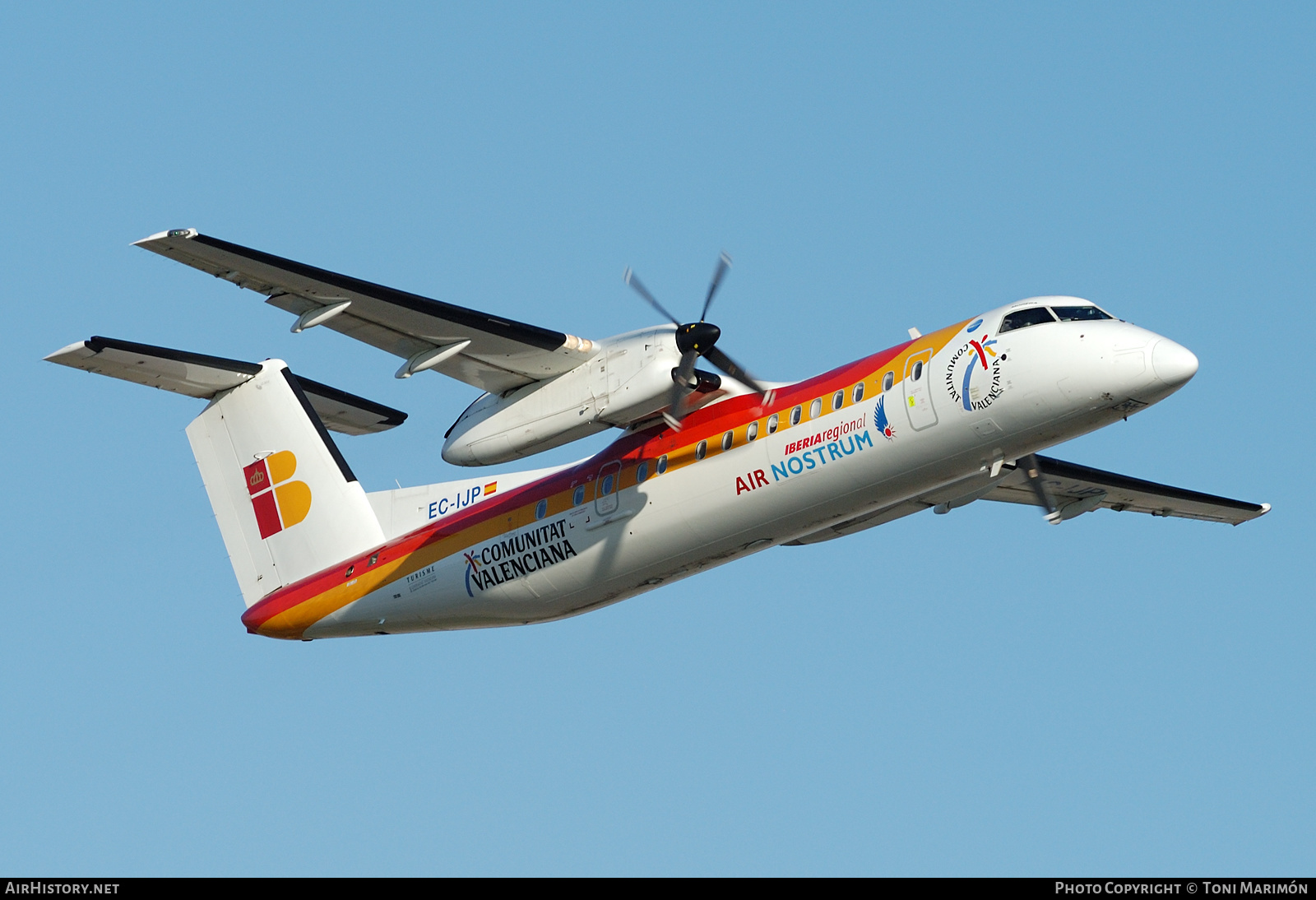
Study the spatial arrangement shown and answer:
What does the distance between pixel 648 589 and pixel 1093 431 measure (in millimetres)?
4995

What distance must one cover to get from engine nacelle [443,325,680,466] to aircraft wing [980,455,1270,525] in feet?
14.9

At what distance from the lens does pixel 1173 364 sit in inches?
510

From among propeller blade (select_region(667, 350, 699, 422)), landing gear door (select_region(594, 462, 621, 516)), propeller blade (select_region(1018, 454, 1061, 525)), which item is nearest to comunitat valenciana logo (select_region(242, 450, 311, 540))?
landing gear door (select_region(594, 462, 621, 516))

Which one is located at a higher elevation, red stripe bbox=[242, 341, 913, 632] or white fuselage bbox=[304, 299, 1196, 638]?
red stripe bbox=[242, 341, 913, 632]

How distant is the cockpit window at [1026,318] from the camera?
1360 cm

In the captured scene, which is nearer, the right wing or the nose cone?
the nose cone

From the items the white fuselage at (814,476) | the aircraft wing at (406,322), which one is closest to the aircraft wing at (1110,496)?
the white fuselage at (814,476)

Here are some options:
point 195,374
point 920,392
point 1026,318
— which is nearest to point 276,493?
point 195,374

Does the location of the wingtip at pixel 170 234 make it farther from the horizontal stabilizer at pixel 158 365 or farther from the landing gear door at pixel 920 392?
the landing gear door at pixel 920 392

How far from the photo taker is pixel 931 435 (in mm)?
13875

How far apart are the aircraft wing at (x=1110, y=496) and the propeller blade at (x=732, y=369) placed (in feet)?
11.0

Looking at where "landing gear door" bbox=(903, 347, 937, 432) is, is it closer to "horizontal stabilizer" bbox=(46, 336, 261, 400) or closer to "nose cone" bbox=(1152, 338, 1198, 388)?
"nose cone" bbox=(1152, 338, 1198, 388)

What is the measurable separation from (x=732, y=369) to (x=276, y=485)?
6.35 meters

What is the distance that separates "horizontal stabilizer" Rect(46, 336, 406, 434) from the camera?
15.9m
